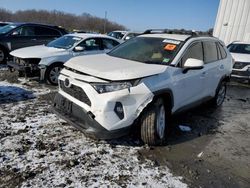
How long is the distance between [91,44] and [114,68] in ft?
15.3

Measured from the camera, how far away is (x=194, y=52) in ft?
16.1

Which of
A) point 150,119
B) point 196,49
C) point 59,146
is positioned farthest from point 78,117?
point 196,49

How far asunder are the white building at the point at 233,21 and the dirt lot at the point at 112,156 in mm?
13362

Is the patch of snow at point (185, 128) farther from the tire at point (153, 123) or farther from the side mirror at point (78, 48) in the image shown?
the side mirror at point (78, 48)

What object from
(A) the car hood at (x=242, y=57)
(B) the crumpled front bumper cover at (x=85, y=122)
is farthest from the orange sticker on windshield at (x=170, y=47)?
(A) the car hood at (x=242, y=57)

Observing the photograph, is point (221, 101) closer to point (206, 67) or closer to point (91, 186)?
point (206, 67)

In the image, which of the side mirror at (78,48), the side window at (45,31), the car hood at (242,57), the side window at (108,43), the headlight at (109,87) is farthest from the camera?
the side window at (45,31)

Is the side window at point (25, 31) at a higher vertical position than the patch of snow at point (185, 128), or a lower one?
higher

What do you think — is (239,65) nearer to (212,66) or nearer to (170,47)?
(212,66)

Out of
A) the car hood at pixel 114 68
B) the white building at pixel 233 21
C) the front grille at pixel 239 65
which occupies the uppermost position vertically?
the white building at pixel 233 21

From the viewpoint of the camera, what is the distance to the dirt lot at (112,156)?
319cm

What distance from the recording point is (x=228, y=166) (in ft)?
12.5

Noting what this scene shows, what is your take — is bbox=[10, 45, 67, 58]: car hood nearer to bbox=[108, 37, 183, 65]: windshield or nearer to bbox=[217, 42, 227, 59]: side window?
bbox=[108, 37, 183, 65]: windshield

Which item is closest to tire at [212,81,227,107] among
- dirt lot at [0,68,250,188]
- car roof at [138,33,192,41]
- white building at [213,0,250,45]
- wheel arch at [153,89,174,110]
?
dirt lot at [0,68,250,188]
